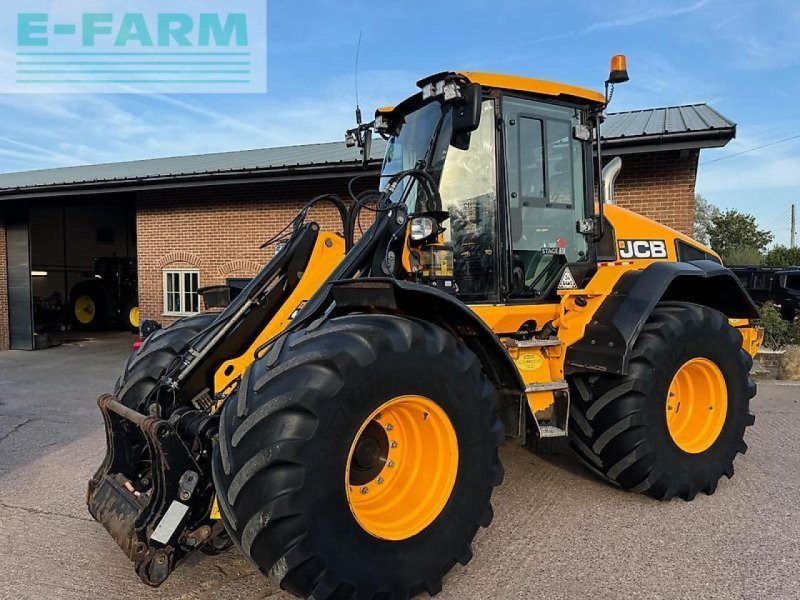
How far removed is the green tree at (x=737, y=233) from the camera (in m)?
36.3

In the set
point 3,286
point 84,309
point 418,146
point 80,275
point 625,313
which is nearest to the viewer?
point 418,146

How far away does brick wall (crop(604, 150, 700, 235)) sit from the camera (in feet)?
28.8

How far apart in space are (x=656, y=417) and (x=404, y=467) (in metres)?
1.89

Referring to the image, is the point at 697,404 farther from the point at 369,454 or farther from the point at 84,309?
the point at 84,309

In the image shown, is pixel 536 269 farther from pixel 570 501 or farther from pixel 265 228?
pixel 265 228

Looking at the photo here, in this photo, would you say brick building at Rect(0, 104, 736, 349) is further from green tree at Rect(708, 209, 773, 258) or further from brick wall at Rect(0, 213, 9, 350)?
green tree at Rect(708, 209, 773, 258)

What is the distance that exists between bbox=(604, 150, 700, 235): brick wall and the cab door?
4.84 m

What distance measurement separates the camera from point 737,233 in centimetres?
3662

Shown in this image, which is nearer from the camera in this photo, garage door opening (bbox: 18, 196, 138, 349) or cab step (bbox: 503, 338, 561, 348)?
cab step (bbox: 503, 338, 561, 348)

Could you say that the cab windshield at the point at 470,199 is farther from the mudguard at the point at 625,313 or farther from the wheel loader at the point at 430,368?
the mudguard at the point at 625,313

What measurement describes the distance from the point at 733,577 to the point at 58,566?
3559 millimetres

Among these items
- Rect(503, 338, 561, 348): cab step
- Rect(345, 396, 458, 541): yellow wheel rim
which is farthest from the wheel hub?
Rect(503, 338, 561, 348): cab step

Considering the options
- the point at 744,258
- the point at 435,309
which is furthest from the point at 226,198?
the point at 744,258

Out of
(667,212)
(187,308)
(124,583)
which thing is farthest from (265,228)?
(124,583)
